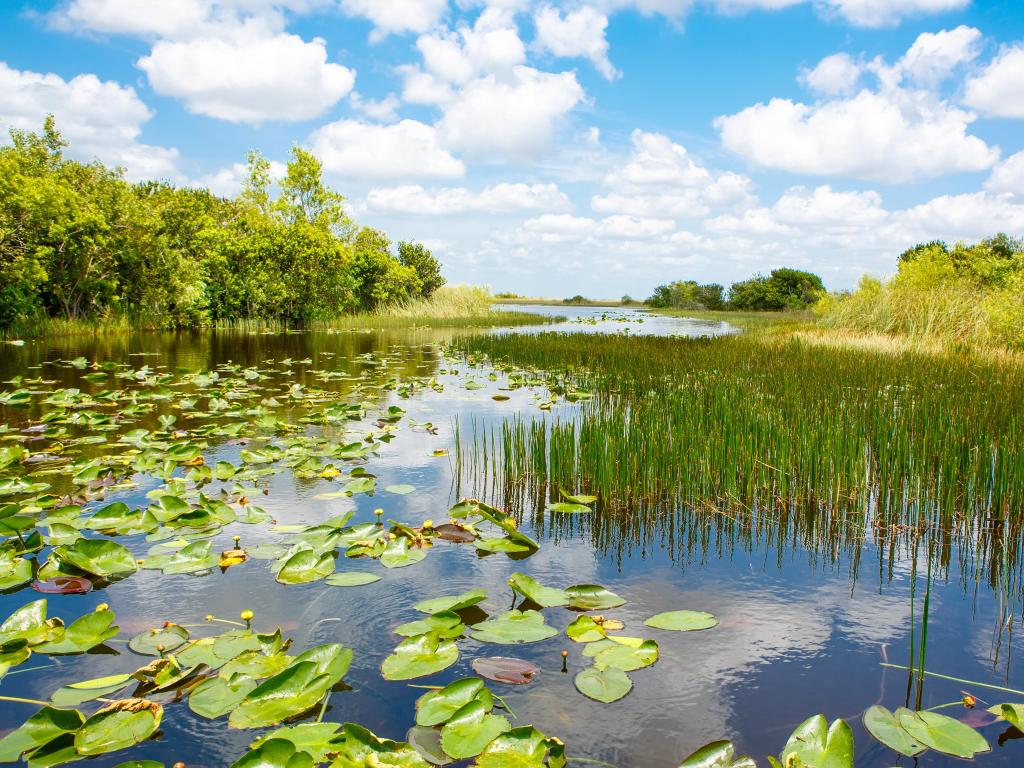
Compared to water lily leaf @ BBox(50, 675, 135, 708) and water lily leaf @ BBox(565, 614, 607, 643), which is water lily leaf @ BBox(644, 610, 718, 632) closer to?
water lily leaf @ BBox(565, 614, 607, 643)

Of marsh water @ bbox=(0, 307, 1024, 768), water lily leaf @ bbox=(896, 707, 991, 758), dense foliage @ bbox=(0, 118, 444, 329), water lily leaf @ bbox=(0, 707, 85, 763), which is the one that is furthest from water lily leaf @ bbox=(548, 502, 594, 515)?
dense foliage @ bbox=(0, 118, 444, 329)

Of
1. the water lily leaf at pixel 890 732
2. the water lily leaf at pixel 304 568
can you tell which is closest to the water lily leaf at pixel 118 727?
the water lily leaf at pixel 304 568

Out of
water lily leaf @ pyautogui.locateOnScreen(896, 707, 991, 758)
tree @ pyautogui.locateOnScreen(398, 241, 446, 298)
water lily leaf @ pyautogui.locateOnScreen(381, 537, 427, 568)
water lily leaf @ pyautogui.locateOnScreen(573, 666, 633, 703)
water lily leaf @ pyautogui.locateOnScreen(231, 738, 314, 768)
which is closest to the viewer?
water lily leaf @ pyautogui.locateOnScreen(231, 738, 314, 768)

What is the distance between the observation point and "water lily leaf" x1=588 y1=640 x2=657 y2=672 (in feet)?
7.41

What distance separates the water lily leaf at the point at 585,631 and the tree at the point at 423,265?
30292mm

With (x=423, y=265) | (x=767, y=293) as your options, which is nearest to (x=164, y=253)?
(x=423, y=265)

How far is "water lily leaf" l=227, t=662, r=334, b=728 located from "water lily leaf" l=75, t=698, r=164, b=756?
8.8 inches

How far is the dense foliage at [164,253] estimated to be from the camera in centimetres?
1440

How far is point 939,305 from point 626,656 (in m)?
14.4

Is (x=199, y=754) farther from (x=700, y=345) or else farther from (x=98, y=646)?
(x=700, y=345)

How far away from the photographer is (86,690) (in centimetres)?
204

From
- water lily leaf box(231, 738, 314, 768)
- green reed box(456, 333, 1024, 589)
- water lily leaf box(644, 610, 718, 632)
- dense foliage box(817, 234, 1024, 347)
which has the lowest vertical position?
water lily leaf box(644, 610, 718, 632)

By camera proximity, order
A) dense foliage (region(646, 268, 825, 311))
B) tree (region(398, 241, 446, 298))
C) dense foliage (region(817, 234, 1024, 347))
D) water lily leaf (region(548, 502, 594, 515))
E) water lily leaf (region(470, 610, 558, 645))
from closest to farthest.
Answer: water lily leaf (region(470, 610, 558, 645))
water lily leaf (region(548, 502, 594, 515))
dense foliage (region(817, 234, 1024, 347))
tree (region(398, 241, 446, 298))
dense foliage (region(646, 268, 825, 311))

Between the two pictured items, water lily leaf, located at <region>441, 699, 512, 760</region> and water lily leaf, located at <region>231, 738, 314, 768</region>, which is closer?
water lily leaf, located at <region>231, 738, 314, 768</region>
